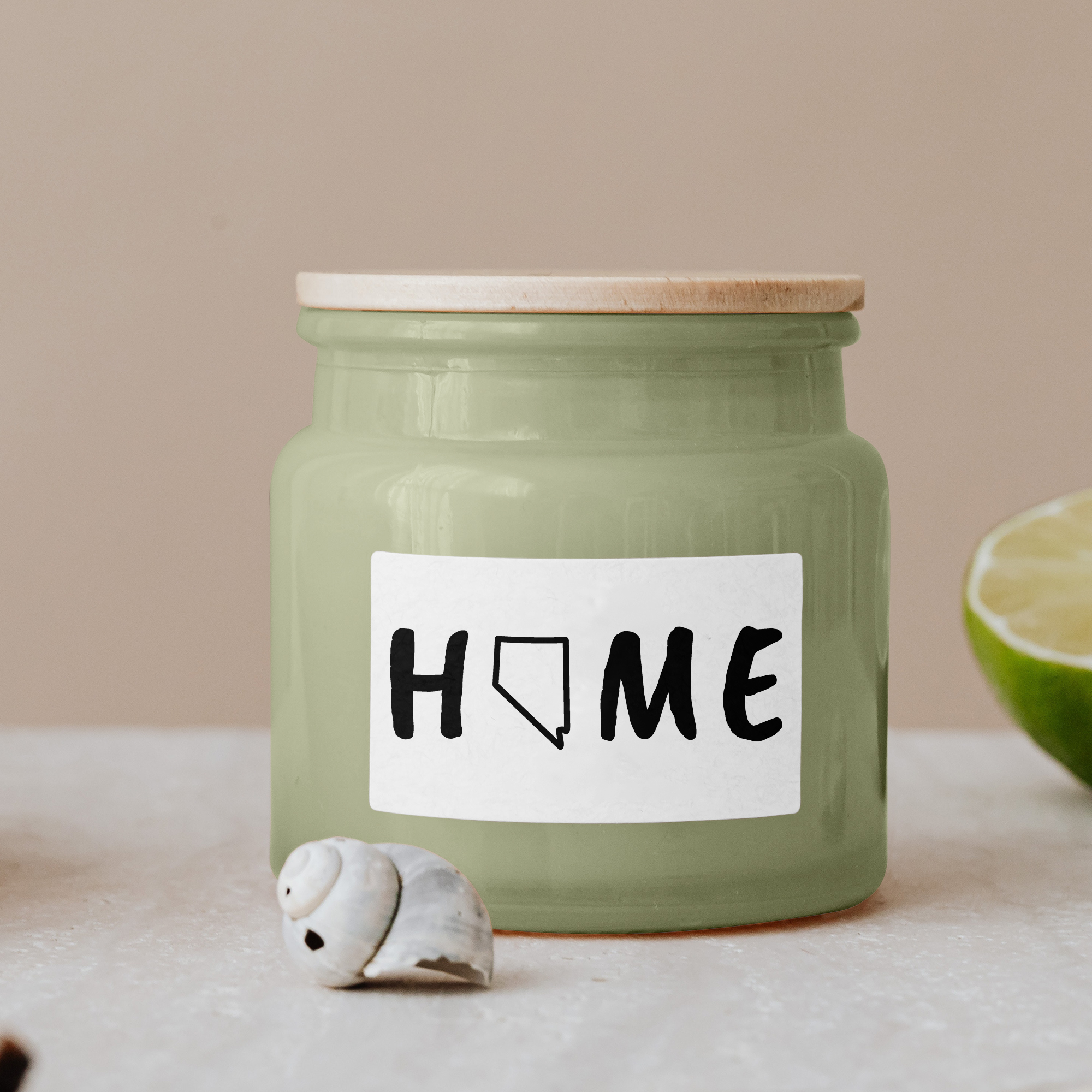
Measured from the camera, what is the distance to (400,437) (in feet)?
1.85

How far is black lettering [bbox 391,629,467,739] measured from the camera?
21.5 inches

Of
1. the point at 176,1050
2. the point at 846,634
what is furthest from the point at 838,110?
the point at 176,1050

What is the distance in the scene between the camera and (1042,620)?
76 centimetres

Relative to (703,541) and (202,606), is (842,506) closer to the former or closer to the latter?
(703,541)

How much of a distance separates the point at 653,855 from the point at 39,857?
28cm

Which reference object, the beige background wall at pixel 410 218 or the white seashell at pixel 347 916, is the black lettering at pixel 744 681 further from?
the beige background wall at pixel 410 218

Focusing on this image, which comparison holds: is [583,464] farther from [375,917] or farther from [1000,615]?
[1000,615]

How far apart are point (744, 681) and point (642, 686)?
38mm

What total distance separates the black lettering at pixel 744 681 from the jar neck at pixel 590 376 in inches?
2.8

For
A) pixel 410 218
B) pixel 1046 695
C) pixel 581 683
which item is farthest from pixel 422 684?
pixel 410 218

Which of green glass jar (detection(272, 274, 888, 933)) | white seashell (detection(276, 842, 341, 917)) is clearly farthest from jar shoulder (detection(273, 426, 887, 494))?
white seashell (detection(276, 842, 341, 917))

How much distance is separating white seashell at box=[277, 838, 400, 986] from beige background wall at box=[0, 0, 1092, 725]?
2.24 ft

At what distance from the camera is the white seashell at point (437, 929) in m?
0.49

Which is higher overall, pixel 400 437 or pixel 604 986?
pixel 400 437
